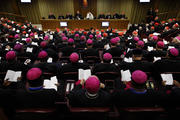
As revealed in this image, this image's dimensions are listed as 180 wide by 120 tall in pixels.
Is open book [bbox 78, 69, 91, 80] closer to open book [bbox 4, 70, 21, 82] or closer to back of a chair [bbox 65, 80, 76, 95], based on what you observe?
back of a chair [bbox 65, 80, 76, 95]

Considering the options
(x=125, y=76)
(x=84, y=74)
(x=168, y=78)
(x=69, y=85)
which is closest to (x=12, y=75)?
(x=69, y=85)

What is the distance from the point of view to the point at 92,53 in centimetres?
421

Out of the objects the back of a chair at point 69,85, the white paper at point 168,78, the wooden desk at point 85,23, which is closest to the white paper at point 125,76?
the white paper at point 168,78

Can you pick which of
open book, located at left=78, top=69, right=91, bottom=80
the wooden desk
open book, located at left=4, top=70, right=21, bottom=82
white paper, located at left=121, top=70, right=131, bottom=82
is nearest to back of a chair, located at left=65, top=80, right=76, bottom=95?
open book, located at left=78, top=69, right=91, bottom=80

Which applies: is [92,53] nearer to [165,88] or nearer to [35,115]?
[165,88]

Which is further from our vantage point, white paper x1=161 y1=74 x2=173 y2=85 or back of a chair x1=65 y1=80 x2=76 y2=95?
white paper x1=161 y1=74 x2=173 y2=85

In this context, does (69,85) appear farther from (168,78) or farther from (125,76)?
(168,78)

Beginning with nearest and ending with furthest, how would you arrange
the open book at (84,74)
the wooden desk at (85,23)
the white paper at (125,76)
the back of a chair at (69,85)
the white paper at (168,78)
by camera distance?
the back of a chair at (69,85), the white paper at (168,78), the white paper at (125,76), the open book at (84,74), the wooden desk at (85,23)

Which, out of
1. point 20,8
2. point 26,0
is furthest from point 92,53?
point 20,8

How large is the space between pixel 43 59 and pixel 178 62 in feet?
12.1

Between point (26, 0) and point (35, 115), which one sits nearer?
point (35, 115)

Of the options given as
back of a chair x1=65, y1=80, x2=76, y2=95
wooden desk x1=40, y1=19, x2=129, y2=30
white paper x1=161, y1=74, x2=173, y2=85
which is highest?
wooden desk x1=40, y1=19, x2=129, y2=30

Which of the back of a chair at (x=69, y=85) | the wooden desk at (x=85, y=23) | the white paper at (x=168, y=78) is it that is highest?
the wooden desk at (x=85, y=23)

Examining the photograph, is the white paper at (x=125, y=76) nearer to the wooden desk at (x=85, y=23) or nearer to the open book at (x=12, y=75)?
the open book at (x=12, y=75)
